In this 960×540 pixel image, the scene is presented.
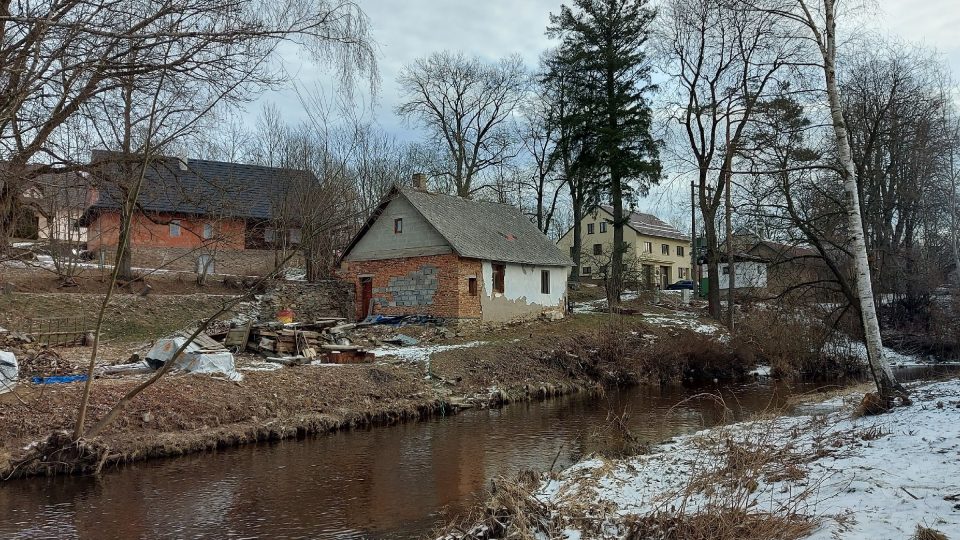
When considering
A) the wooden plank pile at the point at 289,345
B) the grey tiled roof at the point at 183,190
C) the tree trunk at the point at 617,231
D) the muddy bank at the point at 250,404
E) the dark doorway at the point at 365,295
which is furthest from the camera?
the tree trunk at the point at 617,231

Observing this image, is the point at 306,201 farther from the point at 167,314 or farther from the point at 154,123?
the point at 154,123

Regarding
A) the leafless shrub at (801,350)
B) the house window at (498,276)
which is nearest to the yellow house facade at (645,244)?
the house window at (498,276)

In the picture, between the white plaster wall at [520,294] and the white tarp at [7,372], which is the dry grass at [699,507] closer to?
the white tarp at [7,372]

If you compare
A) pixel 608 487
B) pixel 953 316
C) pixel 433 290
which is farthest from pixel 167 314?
pixel 953 316

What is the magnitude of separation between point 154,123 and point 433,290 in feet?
58.3

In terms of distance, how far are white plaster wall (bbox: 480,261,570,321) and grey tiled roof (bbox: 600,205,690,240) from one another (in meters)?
27.3

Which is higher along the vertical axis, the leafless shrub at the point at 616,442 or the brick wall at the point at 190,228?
the brick wall at the point at 190,228

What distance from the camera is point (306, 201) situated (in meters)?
24.4

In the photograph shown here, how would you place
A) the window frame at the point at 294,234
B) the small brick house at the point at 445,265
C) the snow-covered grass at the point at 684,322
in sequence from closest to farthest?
the window frame at the point at 294,234, the small brick house at the point at 445,265, the snow-covered grass at the point at 684,322

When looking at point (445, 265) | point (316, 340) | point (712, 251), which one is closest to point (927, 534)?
point (316, 340)

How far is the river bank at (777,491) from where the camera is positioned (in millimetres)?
5453

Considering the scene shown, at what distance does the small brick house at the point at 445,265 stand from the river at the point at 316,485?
9.34 m

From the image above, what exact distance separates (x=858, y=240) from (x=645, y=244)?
155ft

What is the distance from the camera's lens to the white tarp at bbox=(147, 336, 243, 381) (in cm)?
1448
